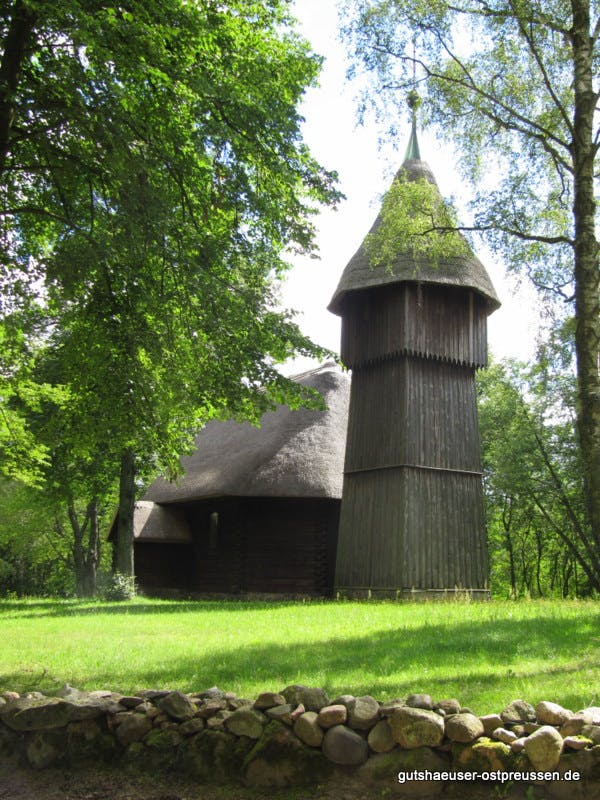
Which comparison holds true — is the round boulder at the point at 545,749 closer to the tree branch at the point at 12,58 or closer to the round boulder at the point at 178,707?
the round boulder at the point at 178,707

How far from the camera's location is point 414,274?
19016mm

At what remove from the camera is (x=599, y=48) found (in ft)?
39.4

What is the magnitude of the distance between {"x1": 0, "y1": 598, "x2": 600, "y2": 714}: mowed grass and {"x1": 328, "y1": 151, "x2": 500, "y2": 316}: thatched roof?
9688 mm

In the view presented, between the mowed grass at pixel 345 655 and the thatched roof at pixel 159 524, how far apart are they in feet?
42.0

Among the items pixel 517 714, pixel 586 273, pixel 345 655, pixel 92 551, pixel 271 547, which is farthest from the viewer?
pixel 92 551

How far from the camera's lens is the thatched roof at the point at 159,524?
26.5 metres

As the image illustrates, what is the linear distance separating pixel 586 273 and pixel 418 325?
10445mm

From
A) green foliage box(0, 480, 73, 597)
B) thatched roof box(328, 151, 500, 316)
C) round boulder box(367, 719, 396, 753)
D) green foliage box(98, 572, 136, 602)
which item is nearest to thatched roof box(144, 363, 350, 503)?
green foliage box(98, 572, 136, 602)

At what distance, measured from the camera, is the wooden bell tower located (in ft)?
61.7

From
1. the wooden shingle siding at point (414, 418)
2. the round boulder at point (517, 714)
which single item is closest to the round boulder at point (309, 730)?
the round boulder at point (517, 714)

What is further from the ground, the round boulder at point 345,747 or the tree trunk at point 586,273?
the tree trunk at point 586,273

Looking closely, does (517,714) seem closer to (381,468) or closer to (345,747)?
(345,747)

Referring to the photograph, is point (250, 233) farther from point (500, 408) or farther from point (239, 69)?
point (500, 408)

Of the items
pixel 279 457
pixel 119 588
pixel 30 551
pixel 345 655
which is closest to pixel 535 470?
pixel 279 457
